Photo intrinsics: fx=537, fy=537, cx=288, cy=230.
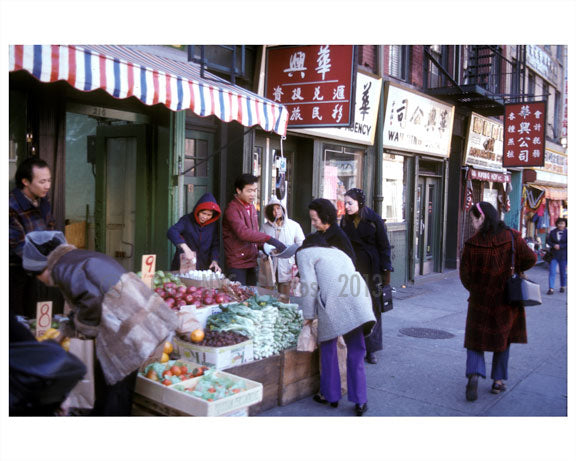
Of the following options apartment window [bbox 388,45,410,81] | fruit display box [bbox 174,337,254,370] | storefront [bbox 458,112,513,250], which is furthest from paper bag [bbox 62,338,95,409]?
storefront [bbox 458,112,513,250]

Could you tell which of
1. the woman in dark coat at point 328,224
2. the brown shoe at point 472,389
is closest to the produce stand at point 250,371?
the woman in dark coat at point 328,224

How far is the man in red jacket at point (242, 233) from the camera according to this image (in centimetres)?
618

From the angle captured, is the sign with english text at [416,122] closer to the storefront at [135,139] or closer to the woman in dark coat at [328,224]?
the storefront at [135,139]

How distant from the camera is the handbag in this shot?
4973 mm

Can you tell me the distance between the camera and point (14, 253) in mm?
4383

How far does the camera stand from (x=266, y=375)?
471 cm

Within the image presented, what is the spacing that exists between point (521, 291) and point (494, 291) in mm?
266

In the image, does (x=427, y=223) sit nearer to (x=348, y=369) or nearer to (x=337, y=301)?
(x=348, y=369)

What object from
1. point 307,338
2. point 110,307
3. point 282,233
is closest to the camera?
point 110,307

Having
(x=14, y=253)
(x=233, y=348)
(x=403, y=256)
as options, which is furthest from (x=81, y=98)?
(x=403, y=256)

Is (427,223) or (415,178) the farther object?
(427,223)

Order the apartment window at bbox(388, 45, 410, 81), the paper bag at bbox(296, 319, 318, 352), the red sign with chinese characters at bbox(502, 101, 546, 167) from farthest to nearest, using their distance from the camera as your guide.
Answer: the red sign with chinese characters at bbox(502, 101, 546, 167), the apartment window at bbox(388, 45, 410, 81), the paper bag at bbox(296, 319, 318, 352)

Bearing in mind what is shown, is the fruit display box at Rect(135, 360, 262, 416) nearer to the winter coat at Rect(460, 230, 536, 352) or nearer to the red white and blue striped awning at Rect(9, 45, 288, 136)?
the red white and blue striped awning at Rect(9, 45, 288, 136)

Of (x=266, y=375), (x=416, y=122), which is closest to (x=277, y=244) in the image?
(x=266, y=375)
